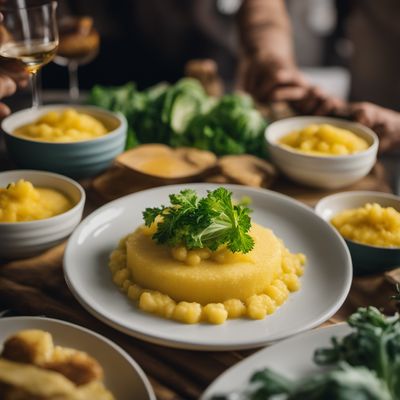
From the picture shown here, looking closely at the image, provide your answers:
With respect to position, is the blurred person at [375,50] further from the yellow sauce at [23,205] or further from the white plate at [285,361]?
the white plate at [285,361]

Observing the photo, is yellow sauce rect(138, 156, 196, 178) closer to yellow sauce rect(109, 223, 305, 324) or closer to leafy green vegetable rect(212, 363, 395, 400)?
yellow sauce rect(109, 223, 305, 324)

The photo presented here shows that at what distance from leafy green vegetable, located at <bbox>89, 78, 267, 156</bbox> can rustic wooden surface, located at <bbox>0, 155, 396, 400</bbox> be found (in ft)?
4.28

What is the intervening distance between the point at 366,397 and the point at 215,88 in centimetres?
345

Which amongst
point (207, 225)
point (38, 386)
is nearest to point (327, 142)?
point (207, 225)

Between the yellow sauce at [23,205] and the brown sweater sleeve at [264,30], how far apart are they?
2.62m

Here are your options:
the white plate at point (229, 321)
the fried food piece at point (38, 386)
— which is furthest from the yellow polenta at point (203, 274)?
the fried food piece at point (38, 386)

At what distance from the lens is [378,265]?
8.11 feet

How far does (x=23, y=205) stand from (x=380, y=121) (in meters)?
2.26

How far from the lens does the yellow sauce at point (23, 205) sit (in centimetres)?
241

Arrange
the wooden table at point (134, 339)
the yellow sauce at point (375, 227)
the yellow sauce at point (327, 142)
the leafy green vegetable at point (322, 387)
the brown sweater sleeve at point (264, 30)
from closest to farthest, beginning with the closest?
1. the leafy green vegetable at point (322, 387)
2. the wooden table at point (134, 339)
3. the yellow sauce at point (375, 227)
4. the yellow sauce at point (327, 142)
5. the brown sweater sleeve at point (264, 30)

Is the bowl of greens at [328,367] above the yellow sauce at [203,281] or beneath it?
above

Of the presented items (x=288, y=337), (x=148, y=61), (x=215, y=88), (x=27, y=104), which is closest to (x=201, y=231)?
(x=288, y=337)

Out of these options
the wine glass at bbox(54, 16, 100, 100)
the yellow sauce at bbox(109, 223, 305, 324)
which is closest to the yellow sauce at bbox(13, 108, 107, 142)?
the yellow sauce at bbox(109, 223, 305, 324)

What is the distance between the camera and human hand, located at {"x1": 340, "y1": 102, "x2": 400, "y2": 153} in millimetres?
3578
